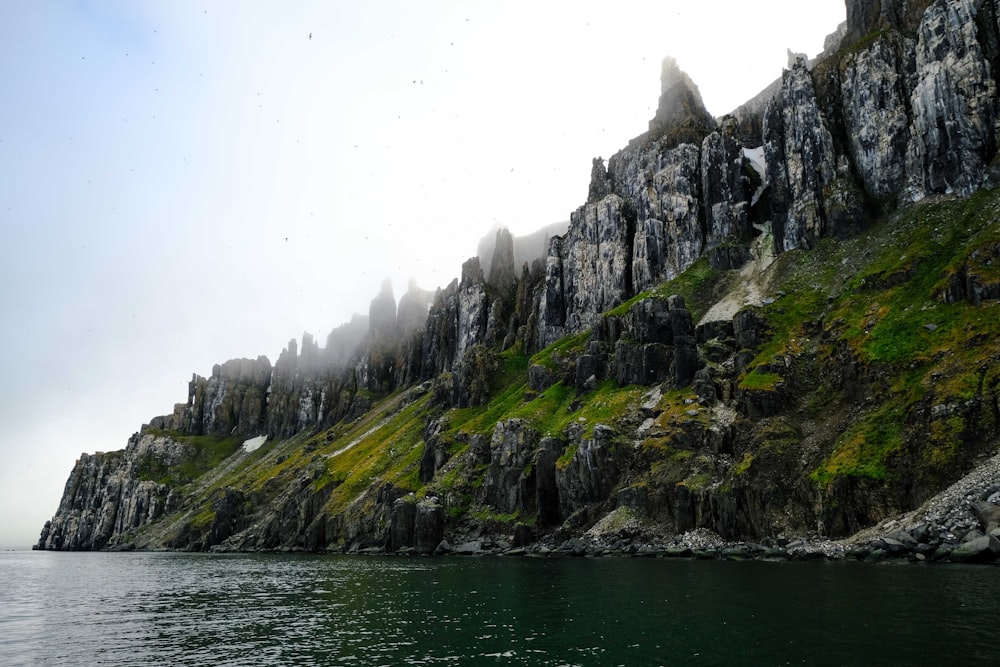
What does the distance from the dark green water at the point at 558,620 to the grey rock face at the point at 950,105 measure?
10483cm

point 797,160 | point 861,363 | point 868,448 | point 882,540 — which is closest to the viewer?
point 882,540

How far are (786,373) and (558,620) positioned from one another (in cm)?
8203

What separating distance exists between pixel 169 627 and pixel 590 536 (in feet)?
235

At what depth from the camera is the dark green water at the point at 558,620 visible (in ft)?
106

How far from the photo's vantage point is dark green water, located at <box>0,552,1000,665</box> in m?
32.2

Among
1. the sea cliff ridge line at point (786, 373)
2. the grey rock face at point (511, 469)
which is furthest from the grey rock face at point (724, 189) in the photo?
the grey rock face at point (511, 469)

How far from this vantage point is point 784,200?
16238 centimetres

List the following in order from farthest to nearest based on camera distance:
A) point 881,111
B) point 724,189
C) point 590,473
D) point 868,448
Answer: point 724,189
point 881,111
point 590,473
point 868,448

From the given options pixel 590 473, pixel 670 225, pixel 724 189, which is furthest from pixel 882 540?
pixel 670 225

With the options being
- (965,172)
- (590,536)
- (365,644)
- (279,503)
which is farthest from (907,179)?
(279,503)

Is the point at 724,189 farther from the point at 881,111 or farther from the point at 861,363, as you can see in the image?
the point at 861,363

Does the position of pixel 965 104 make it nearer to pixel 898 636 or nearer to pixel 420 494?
pixel 898 636

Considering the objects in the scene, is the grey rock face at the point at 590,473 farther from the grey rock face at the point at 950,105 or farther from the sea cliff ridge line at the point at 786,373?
the grey rock face at the point at 950,105

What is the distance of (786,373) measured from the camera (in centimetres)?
10881
